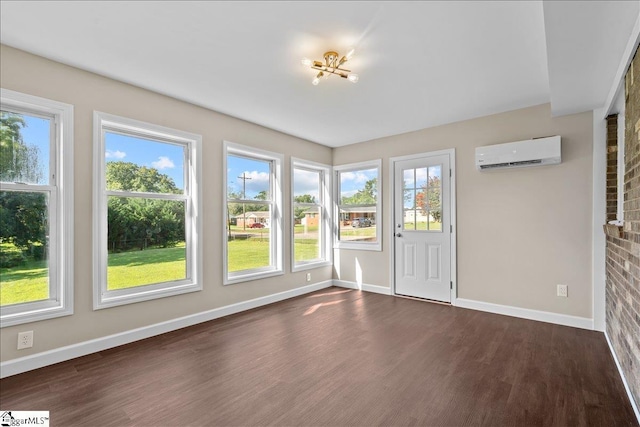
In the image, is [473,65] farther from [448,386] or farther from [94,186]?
[94,186]

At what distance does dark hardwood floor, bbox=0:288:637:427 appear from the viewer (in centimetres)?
191

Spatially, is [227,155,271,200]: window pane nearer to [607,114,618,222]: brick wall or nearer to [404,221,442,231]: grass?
[404,221,442,231]: grass

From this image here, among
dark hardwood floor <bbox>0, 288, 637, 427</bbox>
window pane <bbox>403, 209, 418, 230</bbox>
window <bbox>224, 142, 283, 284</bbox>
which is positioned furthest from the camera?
window pane <bbox>403, 209, 418, 230</bbox>

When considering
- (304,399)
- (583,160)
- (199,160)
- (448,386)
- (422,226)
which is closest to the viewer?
(304,399)

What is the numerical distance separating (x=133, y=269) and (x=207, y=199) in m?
1.06

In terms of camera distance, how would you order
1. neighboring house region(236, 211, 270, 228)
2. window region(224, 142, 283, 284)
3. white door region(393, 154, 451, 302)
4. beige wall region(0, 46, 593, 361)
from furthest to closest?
white door region(393, 154, 451, 302)
neighboring house region(236, 211, 270, 228)
window region(224, 142, 283, 284)
beige wall region(0, 46, 593, 361)

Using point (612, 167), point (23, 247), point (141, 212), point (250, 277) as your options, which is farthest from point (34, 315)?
point (612, 167)

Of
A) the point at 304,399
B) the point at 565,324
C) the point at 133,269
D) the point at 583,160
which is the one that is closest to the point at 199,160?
the point at 133,269

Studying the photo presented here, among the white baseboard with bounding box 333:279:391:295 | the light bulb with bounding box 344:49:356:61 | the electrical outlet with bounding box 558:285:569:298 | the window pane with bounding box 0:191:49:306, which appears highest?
the light bulb with bounding box 344:49:356:61

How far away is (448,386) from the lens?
2236 millimetres

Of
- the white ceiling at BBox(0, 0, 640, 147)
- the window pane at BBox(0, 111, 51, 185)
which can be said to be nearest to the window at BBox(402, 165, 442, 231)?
the white ceiling at BBox(0, 0, 640, 147)

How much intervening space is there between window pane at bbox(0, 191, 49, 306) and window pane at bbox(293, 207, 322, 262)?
2987 mm

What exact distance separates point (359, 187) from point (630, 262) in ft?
12.0

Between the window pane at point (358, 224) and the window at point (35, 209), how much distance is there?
3836mm
